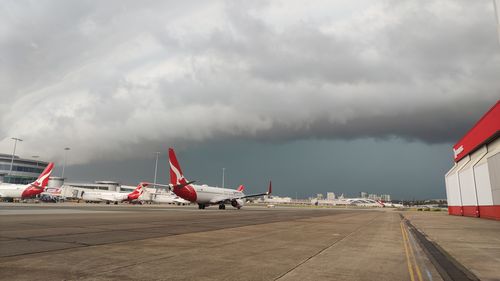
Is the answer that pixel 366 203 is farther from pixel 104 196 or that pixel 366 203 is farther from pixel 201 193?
pixel 201 193

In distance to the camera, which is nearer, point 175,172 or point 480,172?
point 480,172

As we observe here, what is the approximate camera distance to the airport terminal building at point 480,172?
29.4 m

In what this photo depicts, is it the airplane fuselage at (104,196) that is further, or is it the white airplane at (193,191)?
the airplane fuselage at (104,196)

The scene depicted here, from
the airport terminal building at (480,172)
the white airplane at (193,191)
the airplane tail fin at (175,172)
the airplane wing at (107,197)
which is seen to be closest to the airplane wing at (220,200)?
the white airplane at (193,191)

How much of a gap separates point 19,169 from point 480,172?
163654mm

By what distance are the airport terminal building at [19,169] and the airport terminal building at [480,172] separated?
15283 cm

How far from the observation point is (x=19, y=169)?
460ft

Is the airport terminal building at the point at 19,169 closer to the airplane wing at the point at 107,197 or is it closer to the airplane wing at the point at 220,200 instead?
the airplane wing at the point at 107,197

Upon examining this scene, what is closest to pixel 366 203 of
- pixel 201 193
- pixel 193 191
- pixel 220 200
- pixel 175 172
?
pixel 220 200

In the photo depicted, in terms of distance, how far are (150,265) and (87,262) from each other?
5.07 ft

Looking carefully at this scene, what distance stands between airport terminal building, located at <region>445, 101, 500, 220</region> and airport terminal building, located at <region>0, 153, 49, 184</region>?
501 feet

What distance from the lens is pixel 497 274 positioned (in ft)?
25.4

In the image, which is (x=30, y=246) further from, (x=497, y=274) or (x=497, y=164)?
(x=497, y=164)

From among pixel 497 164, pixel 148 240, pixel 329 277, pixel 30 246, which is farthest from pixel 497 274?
pixel 497 164
